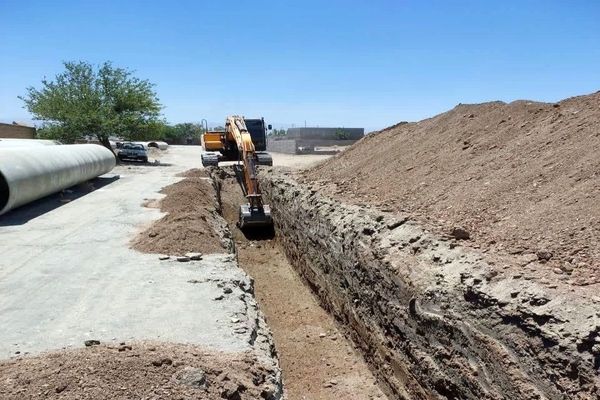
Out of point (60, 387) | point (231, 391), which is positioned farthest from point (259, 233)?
point (60, 387)

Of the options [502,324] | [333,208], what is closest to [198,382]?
[502,324]

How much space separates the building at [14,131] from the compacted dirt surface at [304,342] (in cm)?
3239

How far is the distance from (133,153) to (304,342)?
31.6 meters

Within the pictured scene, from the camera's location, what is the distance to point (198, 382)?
485cm

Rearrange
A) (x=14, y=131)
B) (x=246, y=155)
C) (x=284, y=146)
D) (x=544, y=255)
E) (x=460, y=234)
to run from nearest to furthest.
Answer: (x=544, y=255) → (x=460, y=234) → (x=246, y=155) → (x=14, y=131) → (x=284, y=146)

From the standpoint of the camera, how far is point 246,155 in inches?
674

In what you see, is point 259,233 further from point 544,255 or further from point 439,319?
point 544,255

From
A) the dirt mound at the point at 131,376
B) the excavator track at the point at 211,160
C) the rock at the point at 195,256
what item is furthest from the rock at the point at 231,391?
the excavator track at the point at 211,160

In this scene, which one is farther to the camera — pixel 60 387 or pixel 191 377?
pixel 191 377

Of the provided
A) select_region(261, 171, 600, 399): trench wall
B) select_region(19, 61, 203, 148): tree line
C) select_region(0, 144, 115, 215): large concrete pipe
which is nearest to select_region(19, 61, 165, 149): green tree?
select_region(19, 61, 203, 148): tree line

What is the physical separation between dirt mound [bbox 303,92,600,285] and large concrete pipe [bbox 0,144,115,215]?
9157 millimetres

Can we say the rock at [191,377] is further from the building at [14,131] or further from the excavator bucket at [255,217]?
the building at [14,131]

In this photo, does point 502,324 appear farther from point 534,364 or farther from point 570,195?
point 570,195

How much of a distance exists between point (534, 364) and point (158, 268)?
285 inches
